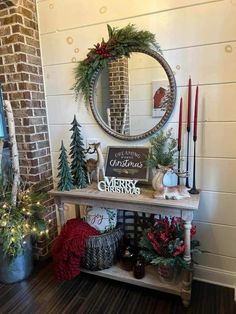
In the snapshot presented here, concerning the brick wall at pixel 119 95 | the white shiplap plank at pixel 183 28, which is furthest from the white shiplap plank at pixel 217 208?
the white shiplap plank at pixel 183 28

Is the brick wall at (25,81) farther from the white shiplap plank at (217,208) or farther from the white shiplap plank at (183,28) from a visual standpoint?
the white shiplap plank at (217,208)

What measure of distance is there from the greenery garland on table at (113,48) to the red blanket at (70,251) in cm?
106

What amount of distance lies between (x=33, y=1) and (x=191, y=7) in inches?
49.9

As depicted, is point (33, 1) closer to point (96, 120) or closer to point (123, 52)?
point (123, 52)

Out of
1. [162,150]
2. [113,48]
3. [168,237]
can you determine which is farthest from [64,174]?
[113,48]

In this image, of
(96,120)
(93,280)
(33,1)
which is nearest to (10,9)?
(33,1)

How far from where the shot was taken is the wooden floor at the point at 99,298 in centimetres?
166

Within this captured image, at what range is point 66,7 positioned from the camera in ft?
6.38

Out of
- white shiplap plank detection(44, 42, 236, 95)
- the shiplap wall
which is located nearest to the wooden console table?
the shiplap wall

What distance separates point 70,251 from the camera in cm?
178

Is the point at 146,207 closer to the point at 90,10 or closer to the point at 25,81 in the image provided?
the point at 25,81

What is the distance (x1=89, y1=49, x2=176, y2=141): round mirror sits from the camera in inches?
68.4

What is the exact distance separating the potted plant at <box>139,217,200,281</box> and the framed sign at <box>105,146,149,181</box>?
376mm

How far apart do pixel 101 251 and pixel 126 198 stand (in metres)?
0.50
